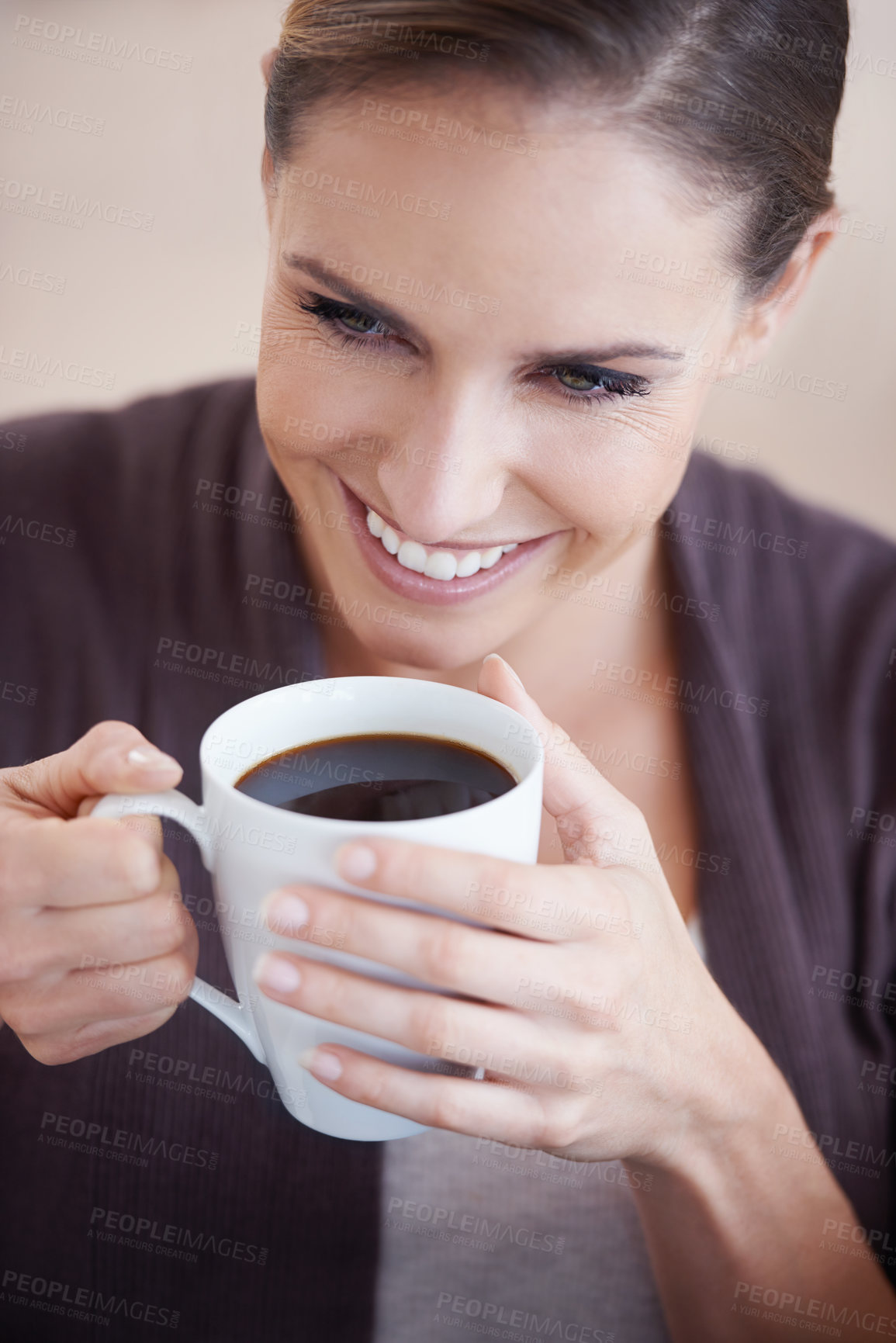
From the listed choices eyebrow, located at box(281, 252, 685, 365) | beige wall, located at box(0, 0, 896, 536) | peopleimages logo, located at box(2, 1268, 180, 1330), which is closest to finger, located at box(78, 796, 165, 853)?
eyebrow, located at box(281, 252, 685, 365)

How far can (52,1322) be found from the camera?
95 cm

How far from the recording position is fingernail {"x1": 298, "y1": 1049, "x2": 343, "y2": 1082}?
22.7 inches

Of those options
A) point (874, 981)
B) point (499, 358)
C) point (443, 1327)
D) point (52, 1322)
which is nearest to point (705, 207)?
point (499, 358)

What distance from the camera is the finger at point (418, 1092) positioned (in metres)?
0.57

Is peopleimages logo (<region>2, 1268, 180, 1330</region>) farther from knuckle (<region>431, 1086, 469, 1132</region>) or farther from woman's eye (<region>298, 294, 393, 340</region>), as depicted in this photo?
woman's eye (<region>298, 294, 393, 340</region>)

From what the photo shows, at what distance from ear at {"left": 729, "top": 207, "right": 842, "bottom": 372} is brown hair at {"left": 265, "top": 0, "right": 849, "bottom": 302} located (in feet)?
0.24

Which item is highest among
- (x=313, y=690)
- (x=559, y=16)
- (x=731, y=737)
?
(x=559, y=16)

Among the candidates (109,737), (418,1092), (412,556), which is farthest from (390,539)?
(418,1092)

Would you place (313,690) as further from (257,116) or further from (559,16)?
(257,116)

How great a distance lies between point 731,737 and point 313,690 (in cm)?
61

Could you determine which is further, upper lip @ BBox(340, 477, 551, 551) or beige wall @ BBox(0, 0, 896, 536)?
beige wall @ BBox(0, 0, 896, 536)

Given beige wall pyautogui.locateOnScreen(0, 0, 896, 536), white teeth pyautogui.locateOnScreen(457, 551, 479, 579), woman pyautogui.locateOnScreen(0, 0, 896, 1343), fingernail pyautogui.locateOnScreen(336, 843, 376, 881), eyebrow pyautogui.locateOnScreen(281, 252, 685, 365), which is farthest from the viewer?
beige wall pyautogui.locateOnScreen(0, 0, 896, 536)

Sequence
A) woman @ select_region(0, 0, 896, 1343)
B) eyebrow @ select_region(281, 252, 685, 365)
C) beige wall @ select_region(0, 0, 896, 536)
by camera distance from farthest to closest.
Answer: beige wall @ select_region(0, 0, 896, 536) → eyebrow @ select_region(281, 252, 685, 365) → woman @ select_region(0, 0, 896, 1343)

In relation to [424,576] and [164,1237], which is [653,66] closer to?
[424,576]
